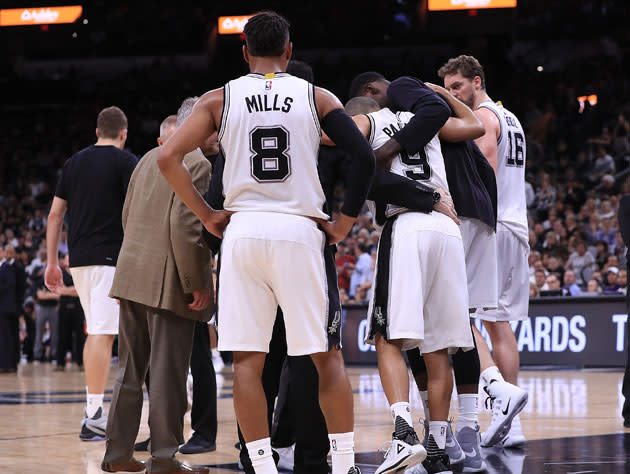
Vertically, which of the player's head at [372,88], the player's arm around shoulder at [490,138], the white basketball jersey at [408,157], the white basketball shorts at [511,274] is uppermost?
the player's head at [372,88]

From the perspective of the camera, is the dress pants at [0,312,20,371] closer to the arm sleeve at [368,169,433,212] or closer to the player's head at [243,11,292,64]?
the arm sleeve at [368,169,433,212]

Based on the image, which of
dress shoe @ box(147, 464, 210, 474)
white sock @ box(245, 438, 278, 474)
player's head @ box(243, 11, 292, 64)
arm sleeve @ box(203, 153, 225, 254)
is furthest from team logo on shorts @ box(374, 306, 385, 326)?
player's head @ box(243, 11, 292, 64)

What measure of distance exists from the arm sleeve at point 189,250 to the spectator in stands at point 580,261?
36.8 ft

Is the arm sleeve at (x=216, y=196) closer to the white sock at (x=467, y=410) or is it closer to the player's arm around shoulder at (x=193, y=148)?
the player's arm around shoulder at (x=193, y=148)

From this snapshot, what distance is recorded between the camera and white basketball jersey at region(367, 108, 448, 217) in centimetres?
506

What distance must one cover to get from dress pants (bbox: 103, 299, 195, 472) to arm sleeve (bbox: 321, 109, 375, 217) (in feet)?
4.59

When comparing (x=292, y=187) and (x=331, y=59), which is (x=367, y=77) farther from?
(x=331, y=59)

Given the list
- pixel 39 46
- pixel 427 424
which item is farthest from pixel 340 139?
pixel 39 46

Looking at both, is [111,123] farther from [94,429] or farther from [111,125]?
[94,429]

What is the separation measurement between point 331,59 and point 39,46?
9075 mm

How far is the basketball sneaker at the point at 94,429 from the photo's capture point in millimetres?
6469

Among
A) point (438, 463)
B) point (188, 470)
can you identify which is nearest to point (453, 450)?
point (438, 463)

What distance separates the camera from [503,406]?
5793 millimetres

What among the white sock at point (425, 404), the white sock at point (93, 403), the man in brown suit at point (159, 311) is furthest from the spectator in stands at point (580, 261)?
the man in brown suit at point (159, 311)
